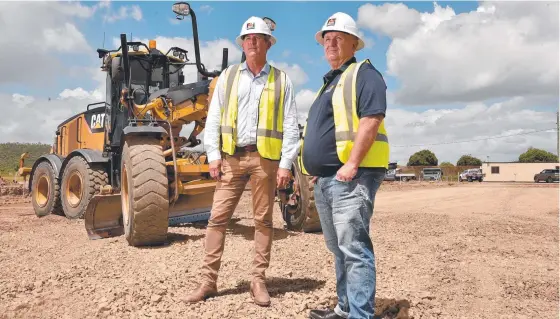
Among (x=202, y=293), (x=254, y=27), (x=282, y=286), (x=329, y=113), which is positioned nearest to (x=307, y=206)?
(x=282, y=286)

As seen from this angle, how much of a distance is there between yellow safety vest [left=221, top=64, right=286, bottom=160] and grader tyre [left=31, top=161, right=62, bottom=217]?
7.28 meters

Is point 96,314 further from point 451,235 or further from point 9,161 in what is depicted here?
point 9,161

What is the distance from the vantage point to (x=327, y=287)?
432 centimetres

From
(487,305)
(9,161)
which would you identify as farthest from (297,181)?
(9,161)

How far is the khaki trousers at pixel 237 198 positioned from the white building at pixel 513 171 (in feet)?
188

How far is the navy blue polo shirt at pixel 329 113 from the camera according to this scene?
121 inches

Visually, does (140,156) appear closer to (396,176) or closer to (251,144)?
(251,144)

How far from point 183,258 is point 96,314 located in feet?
5.57

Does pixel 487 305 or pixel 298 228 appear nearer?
pixel 487 305

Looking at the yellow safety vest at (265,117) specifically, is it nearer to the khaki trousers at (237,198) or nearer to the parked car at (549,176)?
the khaki trousers at (237,198)

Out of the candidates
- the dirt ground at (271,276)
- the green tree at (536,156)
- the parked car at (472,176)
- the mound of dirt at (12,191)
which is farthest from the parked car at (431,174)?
the dirt ground at (271,276)

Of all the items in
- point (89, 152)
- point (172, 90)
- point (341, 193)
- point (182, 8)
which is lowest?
point (341, 193)

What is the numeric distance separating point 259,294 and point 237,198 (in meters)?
0.77

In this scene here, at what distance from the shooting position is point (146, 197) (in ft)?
19.4
